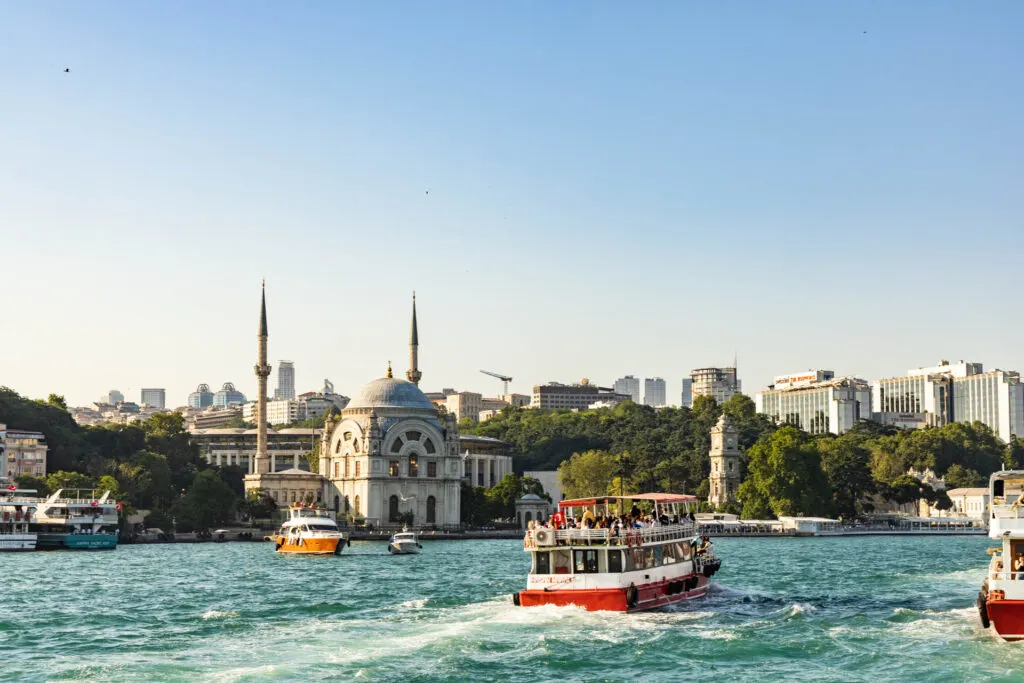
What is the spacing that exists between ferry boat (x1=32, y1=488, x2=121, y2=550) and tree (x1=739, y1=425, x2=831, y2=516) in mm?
57442

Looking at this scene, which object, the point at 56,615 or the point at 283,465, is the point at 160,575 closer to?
the point at 56,615

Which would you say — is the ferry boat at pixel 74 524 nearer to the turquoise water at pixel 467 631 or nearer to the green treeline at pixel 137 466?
the green treeline at pixel 137 466

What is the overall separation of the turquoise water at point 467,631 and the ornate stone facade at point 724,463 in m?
80.5

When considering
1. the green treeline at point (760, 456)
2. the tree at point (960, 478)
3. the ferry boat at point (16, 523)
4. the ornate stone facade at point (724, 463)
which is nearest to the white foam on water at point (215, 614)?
the ferry boat at point (16, 523)

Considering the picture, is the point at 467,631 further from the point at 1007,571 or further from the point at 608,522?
the point at 1007,571

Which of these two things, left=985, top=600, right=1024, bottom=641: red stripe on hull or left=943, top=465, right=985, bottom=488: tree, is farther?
left=943, top=465, right=985, bottom=488: tree

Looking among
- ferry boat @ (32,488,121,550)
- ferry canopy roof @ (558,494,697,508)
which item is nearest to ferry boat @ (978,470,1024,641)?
ferry canopy roof @ (558,494,697,508)

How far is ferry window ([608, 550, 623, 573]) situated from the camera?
136 feet

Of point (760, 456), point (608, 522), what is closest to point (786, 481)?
point (760, 456)

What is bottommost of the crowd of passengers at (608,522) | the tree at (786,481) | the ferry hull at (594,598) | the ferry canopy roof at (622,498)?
the ferry hull at (594,598)

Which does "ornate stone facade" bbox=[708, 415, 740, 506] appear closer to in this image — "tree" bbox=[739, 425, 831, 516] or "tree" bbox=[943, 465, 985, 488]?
"tree" bbox=[739, 425, 831, 516]

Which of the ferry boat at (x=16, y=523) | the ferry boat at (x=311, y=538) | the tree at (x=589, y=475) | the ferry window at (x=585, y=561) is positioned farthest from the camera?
the tree at (x=589, y=475)

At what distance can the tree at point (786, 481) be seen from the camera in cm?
12900

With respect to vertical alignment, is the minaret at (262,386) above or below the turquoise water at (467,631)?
above
